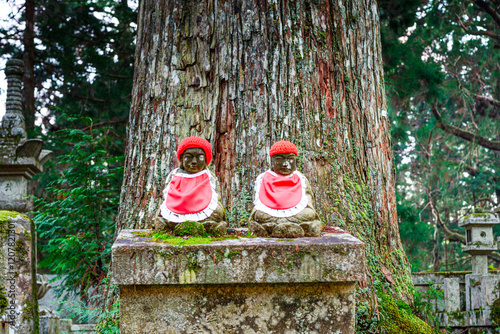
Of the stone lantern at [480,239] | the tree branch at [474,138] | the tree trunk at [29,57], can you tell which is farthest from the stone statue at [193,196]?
the tree branch at [474,138]

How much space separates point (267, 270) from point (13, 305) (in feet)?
7.74

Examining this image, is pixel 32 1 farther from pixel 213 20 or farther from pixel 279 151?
pixel 279 151

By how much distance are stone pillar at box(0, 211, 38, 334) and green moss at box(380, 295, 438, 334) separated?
271 centimetres

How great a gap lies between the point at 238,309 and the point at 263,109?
4.86 ft

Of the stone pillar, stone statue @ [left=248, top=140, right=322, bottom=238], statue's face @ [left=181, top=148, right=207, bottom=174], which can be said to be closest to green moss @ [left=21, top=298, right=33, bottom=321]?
the stone pillar

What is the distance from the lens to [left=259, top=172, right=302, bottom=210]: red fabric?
2342 millimetres

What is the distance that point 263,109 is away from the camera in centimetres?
310

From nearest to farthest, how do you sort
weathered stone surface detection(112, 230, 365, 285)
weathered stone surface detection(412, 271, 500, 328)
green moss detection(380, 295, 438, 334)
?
weathered stone surface detection(112, 230, 365, 285) < green moss detection(380, 295, 438, 334) < weathered stone surface detection(412, 271, 500, 328)

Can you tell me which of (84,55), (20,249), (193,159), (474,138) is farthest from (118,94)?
(474,138)

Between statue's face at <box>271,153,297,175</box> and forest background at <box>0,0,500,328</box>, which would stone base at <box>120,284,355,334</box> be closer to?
statue's face at <box>271,153,297,175</box>

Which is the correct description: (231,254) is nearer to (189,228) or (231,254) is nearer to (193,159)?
(189,228)

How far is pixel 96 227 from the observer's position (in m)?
4.82

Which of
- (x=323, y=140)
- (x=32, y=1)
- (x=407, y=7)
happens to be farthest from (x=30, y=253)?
(x=32, y=1)

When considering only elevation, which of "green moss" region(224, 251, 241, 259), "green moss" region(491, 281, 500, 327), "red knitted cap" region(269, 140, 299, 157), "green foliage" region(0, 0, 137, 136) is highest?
"green foliage" region(0, 0, 137, 136)
